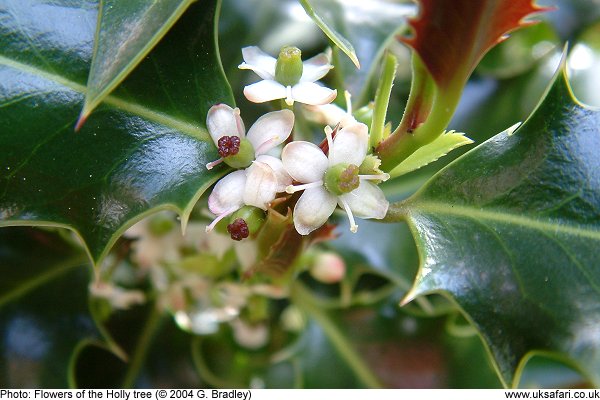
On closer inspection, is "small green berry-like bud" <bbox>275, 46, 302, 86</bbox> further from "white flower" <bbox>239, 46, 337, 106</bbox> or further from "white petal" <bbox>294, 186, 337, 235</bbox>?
"white petal" <bbox>294, 186, 337, 235</bbox>

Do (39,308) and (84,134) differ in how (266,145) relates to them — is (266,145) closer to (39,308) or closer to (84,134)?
(84,134)

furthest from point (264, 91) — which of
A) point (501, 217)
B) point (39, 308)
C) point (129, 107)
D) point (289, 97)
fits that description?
point (39, 308)

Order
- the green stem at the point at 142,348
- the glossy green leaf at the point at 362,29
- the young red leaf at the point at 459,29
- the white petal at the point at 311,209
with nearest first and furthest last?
the young red leaf at the point at 459,29
the white petal at the point at 311,209
the glossy green leaf at the point at 362,29
the green stem at the point at 142,348

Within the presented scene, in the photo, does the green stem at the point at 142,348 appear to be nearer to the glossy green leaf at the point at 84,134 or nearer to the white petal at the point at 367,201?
the glossy green leaf at the point at 84,134

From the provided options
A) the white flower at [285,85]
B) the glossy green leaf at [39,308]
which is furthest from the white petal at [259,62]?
the glossy green leaf at [39,308]

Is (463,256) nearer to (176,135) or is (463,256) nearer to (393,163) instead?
(393,163)

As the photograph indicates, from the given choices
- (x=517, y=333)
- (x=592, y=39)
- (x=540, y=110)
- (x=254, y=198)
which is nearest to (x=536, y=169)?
(x=540, y=110)
